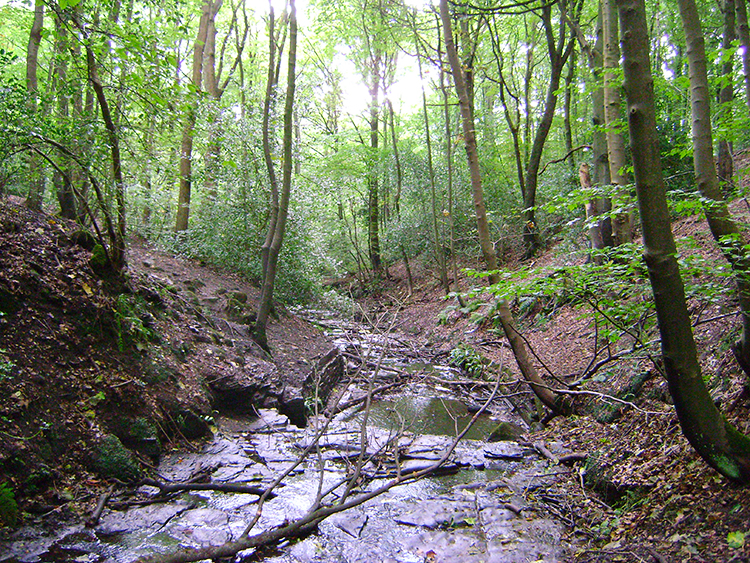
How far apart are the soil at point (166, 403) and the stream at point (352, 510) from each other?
28 centimetres

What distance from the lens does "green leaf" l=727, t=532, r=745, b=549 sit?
2.37m

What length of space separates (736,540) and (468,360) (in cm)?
637

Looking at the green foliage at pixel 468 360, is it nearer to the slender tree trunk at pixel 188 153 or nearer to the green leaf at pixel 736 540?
the green leaf at pixel 736 540

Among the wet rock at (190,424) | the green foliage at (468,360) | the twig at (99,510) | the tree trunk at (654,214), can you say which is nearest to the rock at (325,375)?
the wet rock at (190,424)

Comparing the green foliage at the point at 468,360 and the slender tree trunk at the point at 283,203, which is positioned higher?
the slender tree trunk at the point at 283,203

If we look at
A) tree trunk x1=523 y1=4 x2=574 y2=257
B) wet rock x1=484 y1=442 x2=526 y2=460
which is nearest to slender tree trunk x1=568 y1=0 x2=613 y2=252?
tree trunk x1=523 y1=4 x2=574 y2=257

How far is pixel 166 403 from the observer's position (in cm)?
→ 506

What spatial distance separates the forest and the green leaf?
16 mm

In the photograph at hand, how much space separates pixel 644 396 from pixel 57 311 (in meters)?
6.37

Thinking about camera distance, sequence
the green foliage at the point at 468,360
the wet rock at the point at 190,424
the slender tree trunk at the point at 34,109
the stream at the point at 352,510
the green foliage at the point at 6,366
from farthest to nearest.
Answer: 1. the green foliage at the point at 468,360
2. the slender tree trunk at the point at 34,109
3. the wet rock at the point at 190,424
4. the green foliage at the point at 6,366
5. the stream at the point at 352,510

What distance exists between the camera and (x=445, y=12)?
615 centimetres

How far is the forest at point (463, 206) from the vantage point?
3031 millimetres

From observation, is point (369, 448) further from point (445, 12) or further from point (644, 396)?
point (445, 12)

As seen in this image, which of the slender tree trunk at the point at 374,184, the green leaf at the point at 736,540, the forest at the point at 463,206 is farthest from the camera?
the slender tree trunk at the point at 374,184
